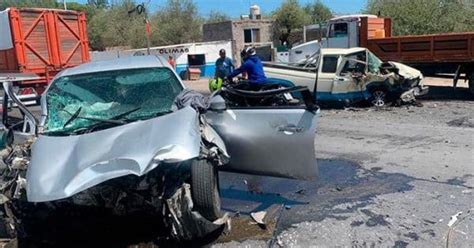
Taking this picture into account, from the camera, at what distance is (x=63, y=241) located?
4.52 meters

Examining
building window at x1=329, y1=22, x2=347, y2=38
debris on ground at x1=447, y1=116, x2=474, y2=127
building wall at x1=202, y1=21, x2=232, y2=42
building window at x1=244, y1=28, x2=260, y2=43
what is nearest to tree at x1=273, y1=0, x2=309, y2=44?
building window at x1=244, y1=28, x2=260, y2=43

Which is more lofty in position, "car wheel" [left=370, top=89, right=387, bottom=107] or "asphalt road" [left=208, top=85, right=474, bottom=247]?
"car wheel" [left=370, top=89, right=387, bottom=107]

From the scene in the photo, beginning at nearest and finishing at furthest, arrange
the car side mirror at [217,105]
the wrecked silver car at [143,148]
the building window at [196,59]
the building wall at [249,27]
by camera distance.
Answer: the wrecked silver car at [143,148], the car side mirror at [217,105], the building window at [196,59], the building wall at [249,27]

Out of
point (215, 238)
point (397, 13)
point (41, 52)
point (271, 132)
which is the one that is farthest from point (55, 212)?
point (397, 13)

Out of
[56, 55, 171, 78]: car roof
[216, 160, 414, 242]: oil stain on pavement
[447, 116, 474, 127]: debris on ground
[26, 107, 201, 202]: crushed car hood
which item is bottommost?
[447, 116, 474, 127]: debris on ground

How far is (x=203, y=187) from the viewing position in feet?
Result: 12.7

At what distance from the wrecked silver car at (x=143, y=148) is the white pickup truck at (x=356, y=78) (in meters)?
7.28

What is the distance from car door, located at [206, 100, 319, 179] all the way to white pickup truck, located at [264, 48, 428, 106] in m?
7.59

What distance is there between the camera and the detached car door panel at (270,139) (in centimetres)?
457

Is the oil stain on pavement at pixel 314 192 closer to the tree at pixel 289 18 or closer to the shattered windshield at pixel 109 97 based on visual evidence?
the shattered windshield at pixel 109 97

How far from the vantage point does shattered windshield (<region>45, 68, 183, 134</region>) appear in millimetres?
4441

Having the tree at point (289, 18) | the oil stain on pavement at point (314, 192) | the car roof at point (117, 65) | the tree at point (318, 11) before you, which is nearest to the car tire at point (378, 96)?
the oil stain on pavement at point (314, 192)

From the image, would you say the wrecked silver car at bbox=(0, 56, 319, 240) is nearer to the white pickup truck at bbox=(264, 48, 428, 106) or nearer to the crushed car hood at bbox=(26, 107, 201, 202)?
the crushed car hood at bbox=(26, 107, 201, 202)

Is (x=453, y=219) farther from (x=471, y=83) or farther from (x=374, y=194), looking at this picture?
(x=471, y=83)
